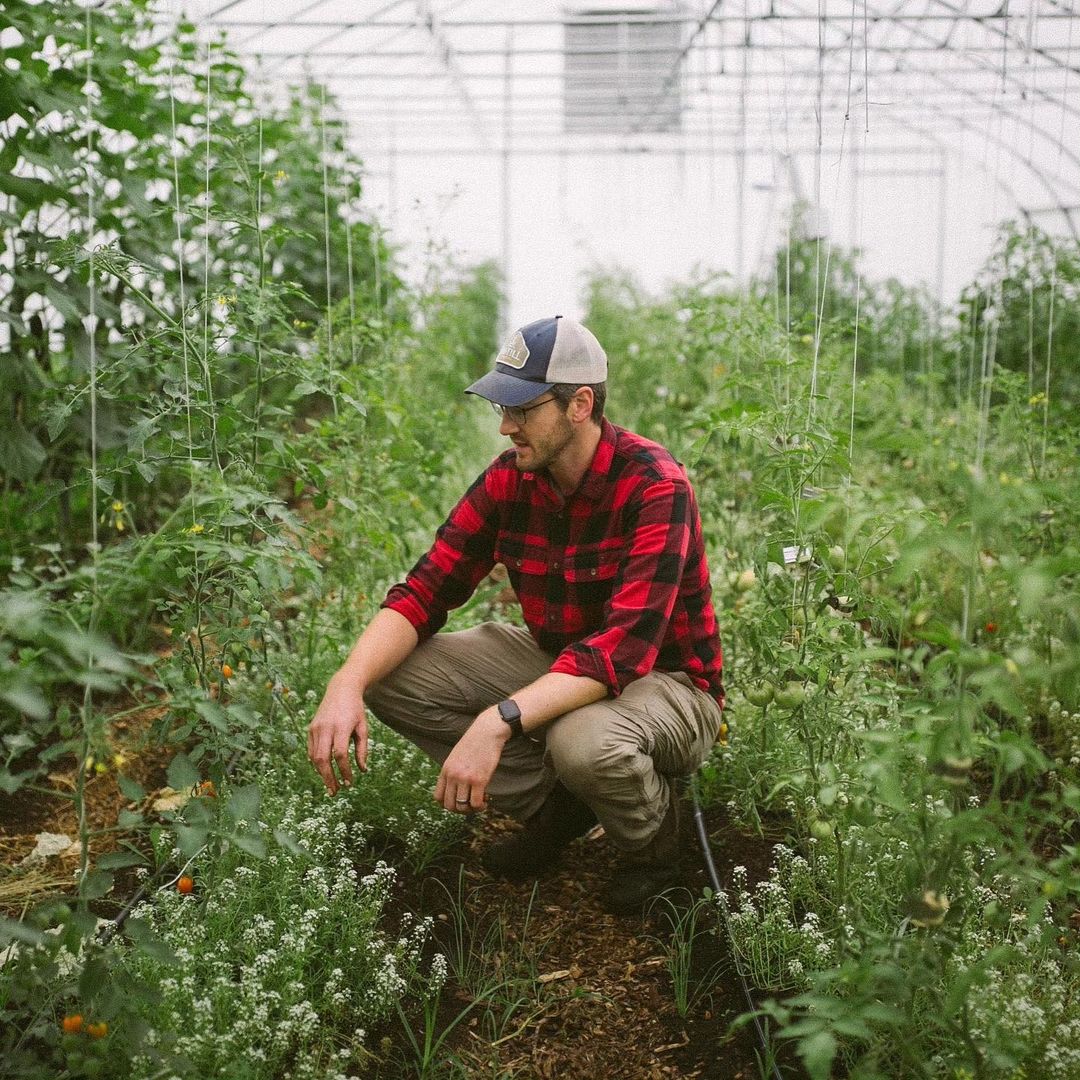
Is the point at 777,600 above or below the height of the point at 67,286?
below

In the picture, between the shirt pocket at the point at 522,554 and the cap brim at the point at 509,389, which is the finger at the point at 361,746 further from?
the cap brim at the point at 509,389

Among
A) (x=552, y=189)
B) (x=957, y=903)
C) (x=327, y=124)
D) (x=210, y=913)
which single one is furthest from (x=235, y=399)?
(x=552, y=189)

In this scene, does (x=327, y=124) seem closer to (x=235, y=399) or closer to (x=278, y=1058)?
(x=235, y=399)

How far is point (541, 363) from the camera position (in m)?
2.29

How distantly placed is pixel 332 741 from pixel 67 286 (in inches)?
73.8

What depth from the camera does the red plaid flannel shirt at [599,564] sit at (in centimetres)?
222

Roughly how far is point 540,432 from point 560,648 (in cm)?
56

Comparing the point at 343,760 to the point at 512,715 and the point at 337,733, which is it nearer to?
the point at 337,733

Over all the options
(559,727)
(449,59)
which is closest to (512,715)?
(559,727)

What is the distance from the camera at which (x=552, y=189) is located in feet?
42.5

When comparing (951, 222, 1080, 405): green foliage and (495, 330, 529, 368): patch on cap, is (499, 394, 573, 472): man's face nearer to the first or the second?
(495, 330, 529, 368): patch on cap

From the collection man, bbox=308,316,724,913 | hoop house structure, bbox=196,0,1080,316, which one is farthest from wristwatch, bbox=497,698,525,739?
hoop house structure, bbox=196,0,1080,316

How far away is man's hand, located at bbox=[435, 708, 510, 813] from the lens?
208 centimetres

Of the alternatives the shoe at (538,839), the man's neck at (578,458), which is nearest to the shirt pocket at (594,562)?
the man's neck at (578,458)
